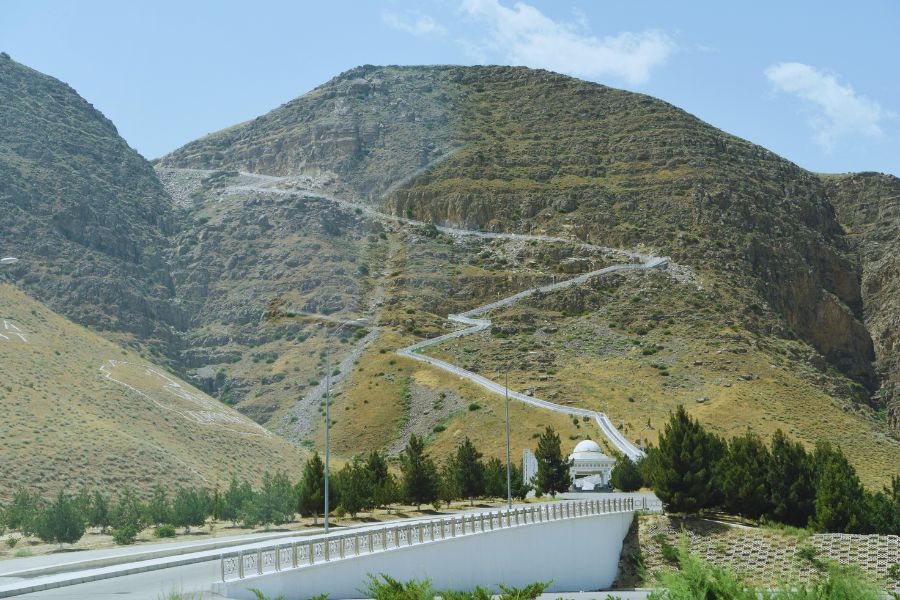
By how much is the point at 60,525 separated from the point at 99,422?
24232 millimetres

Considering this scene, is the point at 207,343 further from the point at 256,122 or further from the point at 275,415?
the point at 256,122

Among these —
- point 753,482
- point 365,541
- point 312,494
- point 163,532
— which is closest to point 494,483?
point 753,482

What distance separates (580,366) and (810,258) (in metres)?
43.0

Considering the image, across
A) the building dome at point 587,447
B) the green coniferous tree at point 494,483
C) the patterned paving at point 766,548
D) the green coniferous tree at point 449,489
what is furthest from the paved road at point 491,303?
the patterned paving at point 766,548

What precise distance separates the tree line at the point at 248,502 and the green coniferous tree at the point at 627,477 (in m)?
9.60

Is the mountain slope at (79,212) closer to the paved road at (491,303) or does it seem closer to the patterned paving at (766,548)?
the paved road at (491,303)

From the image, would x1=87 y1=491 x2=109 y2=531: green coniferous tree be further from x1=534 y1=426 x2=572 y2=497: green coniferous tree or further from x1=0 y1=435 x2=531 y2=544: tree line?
x1=534 y1=426 x2=572 y2=497: green coniferous tree

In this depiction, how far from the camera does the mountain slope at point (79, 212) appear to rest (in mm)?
101125

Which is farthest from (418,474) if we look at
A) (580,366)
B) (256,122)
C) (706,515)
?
(256,122)

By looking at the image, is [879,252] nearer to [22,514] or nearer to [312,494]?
[312,494]

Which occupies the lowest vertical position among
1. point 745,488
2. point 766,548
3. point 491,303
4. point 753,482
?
point 766,548

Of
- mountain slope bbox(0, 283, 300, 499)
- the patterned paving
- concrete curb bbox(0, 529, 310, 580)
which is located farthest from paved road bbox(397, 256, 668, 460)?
concrete curb bbox(0, 529, 310, 580)

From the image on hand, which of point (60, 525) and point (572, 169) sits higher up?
point (572, 169)

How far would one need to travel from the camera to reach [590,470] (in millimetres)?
63781
